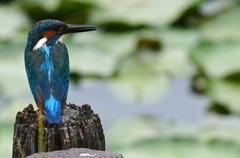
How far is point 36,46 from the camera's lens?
2.84 meters

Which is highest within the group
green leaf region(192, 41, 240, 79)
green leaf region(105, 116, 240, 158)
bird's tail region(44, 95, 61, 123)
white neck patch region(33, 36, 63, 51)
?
green leaf region(192, 41, 240, 79)

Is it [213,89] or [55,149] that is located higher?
[213,89]

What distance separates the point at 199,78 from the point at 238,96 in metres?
0.56

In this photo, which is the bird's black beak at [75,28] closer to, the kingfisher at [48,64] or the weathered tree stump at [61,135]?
the kingfisher at [48,64]

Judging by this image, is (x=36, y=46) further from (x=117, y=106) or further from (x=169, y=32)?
(x=169, y=32)

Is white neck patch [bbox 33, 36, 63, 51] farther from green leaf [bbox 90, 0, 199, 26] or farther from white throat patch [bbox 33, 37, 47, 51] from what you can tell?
green leaf [bbox 90, 0, 199, 26]

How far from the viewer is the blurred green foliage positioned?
4699 millimetres

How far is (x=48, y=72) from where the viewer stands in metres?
2.72

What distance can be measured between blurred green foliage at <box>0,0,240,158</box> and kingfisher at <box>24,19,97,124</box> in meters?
1.75

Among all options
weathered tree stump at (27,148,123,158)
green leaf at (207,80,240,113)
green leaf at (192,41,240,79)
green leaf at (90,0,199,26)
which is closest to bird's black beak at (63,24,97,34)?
weathered tree stump at (27,148,123,158)

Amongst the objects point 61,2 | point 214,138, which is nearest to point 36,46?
point 214,138

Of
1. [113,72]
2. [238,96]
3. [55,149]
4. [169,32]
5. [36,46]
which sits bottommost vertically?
[55,149]

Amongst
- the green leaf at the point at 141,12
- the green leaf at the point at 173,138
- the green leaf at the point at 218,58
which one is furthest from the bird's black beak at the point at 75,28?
the green leaf at the point at 141,12

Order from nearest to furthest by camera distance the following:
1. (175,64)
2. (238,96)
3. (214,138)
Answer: (214,138) → (238,96) → (175,64)
